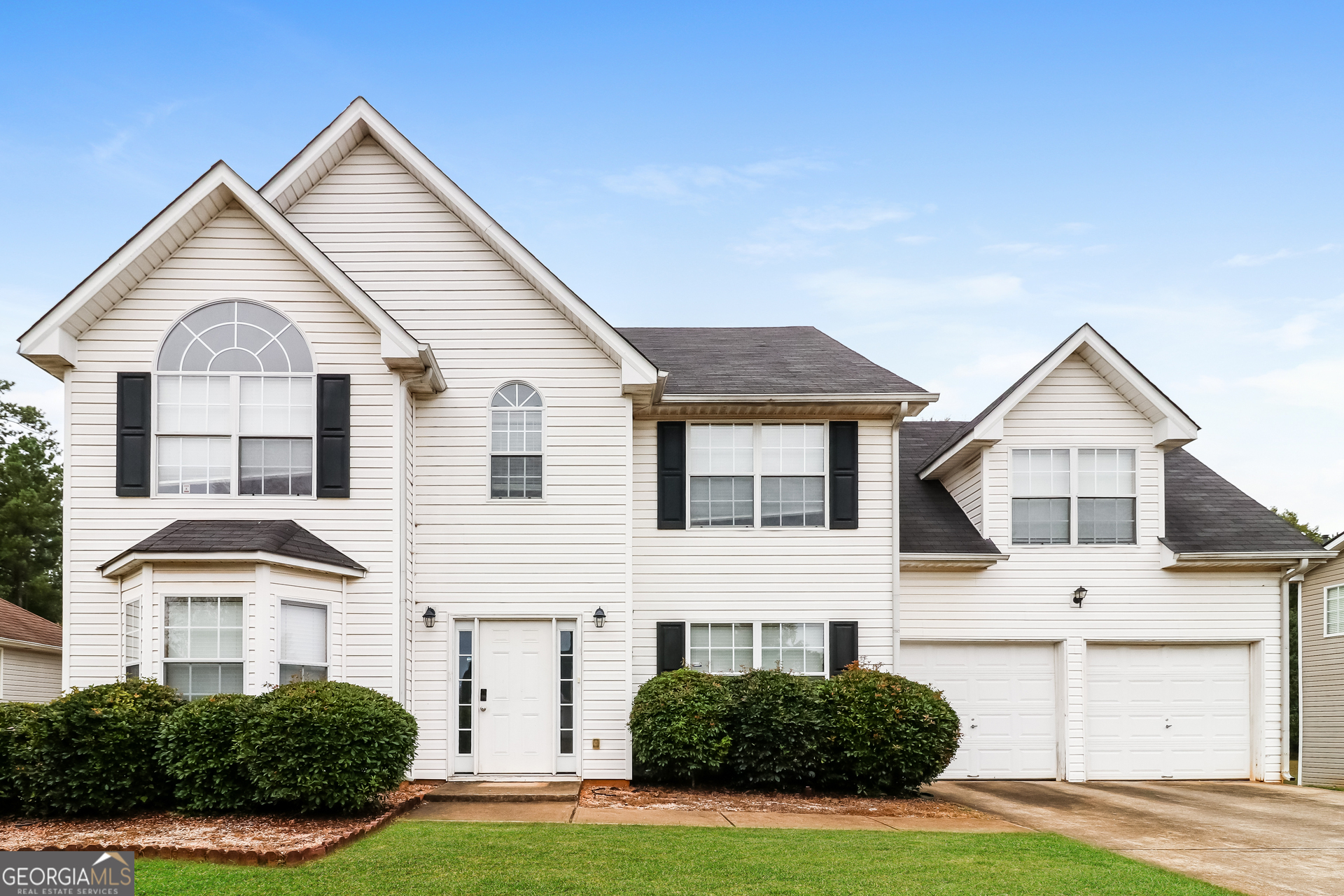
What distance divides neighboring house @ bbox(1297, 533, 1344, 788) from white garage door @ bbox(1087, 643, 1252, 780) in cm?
117

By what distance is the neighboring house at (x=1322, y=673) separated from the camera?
52.1ft

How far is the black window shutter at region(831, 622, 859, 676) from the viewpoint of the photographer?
46.4 feet

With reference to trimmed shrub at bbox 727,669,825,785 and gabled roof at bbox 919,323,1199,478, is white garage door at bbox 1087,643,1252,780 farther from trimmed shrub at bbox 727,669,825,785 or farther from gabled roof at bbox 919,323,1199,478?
trimmed shrub at bbox 727,669,825,785

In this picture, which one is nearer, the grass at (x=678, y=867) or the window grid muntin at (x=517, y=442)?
the grass at (x=678, y=867)

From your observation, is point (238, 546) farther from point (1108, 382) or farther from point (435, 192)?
point (1108, 382)

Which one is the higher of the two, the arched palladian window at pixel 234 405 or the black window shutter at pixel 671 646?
the arched palladian window at pixel 234 405

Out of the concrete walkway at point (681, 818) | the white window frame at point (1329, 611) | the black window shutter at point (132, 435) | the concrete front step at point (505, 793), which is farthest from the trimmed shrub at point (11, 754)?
the white window frame at point (1329, 611)

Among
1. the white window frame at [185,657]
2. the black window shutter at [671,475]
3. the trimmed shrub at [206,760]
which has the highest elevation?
the black window shutter at [671,475]

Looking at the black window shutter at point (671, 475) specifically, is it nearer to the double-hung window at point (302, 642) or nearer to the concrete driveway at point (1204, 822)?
the double-hung window at point (302, 642)

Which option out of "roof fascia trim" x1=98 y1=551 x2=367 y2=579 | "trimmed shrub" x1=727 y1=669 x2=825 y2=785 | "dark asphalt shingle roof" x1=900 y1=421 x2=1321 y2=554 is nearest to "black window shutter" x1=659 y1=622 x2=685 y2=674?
"trimmed shrub" x1=727 y1=669 x2=825 y2=785

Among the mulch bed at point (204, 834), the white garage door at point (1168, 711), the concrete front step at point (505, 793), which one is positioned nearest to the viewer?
the mulch bed at point (204, 834)

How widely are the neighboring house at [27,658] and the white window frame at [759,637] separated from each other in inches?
582

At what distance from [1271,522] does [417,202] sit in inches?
563

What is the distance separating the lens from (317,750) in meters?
9.73
